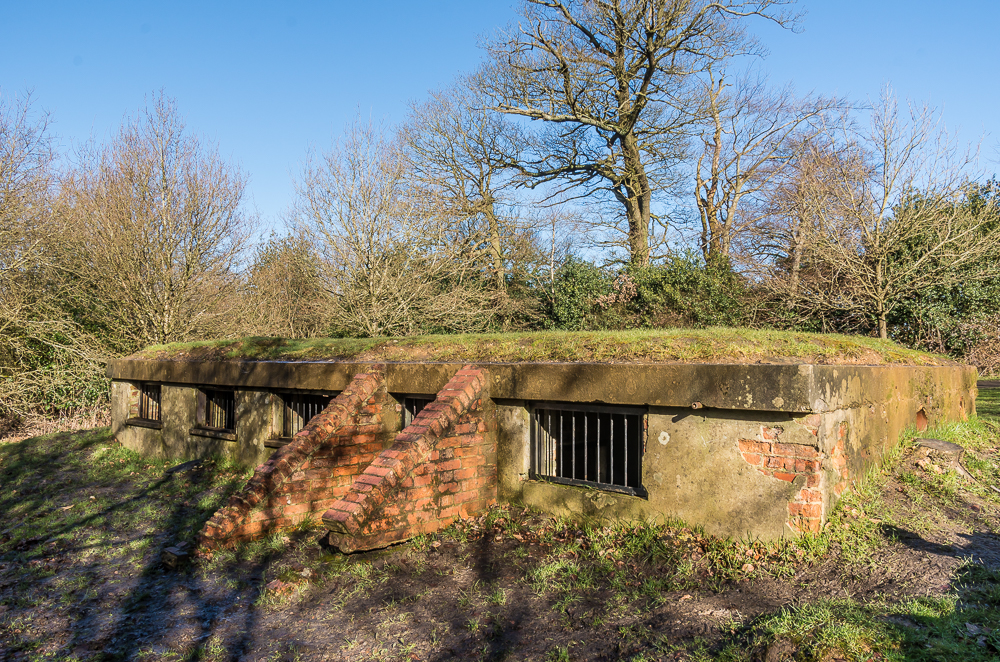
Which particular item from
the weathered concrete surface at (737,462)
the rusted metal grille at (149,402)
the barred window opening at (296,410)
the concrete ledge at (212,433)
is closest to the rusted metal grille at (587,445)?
the weathered concrete surface at (737,462)

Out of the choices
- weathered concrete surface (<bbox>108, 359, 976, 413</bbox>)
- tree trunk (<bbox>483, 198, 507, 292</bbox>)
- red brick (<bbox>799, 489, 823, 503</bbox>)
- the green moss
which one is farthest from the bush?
red brick (<bbox>799, 489, 823, 503</bbox>)

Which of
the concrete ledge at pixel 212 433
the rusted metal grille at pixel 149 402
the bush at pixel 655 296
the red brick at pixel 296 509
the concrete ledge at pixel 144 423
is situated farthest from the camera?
the bush at pixel 655 296

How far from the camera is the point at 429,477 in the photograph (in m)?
5.93

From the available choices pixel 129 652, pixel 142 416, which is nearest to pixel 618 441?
pixel 129 652

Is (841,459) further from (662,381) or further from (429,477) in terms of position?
(429,477)

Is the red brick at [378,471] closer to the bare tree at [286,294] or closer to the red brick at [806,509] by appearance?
the red brick at [806,509]

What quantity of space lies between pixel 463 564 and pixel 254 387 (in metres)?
5.37

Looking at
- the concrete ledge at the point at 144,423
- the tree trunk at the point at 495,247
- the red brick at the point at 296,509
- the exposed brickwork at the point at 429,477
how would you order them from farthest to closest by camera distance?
1. the tree trunk at the point at 495,247
2. the concrete ledge at the point at 144,423
3. the red brick at the point at 296,509
4. the exposed brickwork at the point at 429,477

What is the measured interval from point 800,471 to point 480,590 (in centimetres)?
271

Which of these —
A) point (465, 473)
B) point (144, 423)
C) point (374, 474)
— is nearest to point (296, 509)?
point (374, 474)

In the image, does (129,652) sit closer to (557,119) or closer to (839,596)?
(839,596)

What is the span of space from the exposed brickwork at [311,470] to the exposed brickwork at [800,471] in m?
4.36

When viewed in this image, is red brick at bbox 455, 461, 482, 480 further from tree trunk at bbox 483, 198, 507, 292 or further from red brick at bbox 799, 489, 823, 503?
tree trunk at bbox 483, 198, 507, 292

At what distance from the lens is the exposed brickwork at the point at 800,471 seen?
477cm
